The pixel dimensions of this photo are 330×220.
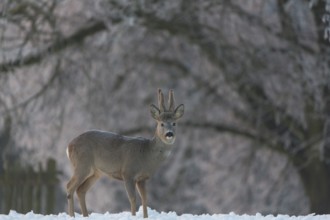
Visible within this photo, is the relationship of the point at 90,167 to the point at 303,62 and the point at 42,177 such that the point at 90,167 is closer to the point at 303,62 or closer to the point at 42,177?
the point at 42,177

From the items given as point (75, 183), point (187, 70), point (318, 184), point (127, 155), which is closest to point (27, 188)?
point (75, 183)

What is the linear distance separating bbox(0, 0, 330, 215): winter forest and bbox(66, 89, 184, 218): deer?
6876mm

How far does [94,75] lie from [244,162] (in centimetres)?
269

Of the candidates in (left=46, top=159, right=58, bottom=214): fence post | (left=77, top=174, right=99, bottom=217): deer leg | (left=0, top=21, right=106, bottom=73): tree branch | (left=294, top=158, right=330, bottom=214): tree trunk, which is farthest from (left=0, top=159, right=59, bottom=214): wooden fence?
(left=294, top=158, right=330, bottom=214): tree trunk

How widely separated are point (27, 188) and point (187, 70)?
7082 millimetres

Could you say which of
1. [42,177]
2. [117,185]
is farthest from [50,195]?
[117,185]

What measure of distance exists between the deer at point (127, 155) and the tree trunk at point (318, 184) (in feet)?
30.3

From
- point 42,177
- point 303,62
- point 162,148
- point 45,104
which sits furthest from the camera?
point 45,104

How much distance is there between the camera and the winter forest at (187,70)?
59.3 ft

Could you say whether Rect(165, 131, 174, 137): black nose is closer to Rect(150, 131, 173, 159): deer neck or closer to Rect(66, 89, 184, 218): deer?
Rect(66, 89, 184, 218): deer

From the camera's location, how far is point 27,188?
13672 millimetres

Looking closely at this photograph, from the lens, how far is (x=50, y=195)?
45.3 ft

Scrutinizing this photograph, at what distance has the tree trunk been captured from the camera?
19125 mm

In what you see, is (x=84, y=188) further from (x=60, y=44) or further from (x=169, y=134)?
(x=60, y=44)
